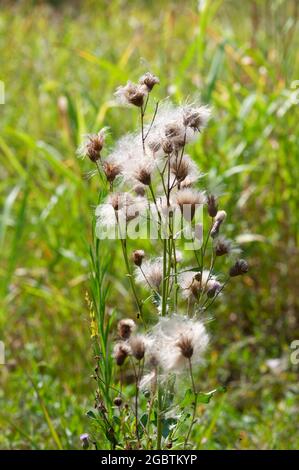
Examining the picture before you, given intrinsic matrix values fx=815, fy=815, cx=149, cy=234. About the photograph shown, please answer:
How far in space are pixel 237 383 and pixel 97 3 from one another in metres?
4.32

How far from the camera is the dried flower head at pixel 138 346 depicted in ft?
3.95

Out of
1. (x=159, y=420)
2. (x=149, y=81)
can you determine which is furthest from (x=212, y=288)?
(x=149, y=81)

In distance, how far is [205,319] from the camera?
4.04ft

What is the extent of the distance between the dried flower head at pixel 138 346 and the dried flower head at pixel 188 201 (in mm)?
196

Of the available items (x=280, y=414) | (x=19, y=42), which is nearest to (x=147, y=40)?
(x=19, y=42)

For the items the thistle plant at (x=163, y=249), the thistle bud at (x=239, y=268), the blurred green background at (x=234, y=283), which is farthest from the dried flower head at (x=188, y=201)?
the blurred green background at (x=234, y=283)

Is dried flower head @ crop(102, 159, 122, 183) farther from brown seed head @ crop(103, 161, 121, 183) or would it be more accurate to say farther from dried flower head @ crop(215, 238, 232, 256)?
dried flower head @ crop(215, 238, 232, 256)

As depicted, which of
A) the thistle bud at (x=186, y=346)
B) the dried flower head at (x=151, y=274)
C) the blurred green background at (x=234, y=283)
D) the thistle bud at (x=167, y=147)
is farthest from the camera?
the blurred green background at (x=234, y=283)

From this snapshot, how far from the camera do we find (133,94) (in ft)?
4.03

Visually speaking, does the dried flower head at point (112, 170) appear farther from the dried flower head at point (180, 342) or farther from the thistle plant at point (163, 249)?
the dried flower head at point (180, 342)

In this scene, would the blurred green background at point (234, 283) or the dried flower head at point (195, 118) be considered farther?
the blurred green background at point (234, 283)
